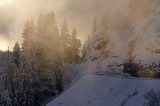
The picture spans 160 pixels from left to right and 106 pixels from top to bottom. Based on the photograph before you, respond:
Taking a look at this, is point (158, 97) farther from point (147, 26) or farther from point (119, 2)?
point (119, 2)

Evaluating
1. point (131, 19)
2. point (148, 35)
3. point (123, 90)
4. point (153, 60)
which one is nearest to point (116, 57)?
point (131, 19)

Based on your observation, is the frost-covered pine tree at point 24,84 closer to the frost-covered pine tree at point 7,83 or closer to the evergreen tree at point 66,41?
the frost-covered pine tree at point 7,83

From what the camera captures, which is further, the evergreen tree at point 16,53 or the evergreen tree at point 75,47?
the evergreen tree at point 75,47

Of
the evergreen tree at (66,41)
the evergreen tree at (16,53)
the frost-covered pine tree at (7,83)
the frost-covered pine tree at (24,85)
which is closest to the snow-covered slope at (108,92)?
the frost-covered pine tree at (24,85)

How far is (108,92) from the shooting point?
47781 mm

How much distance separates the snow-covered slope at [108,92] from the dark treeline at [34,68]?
21.9 metres

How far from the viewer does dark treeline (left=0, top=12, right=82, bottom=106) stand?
75.0m

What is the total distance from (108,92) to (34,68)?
1281 inches

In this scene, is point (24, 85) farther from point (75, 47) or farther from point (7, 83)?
point (75, 47)

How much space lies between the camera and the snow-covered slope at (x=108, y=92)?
43312 mm

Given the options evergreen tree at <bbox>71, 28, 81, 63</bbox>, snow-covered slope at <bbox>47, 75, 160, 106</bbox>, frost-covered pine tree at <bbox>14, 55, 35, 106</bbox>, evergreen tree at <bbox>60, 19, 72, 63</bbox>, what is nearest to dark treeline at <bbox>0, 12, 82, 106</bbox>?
frost-covered pine tree at <bbox>14, 55, 35, 106</bbox>

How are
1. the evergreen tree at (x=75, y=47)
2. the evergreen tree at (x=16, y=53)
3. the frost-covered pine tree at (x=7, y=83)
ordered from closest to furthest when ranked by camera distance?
the frost-covered pine tree at (x=7, y=83) → the evergreen tree at (x=16, y=53) → the evergreen tree at (x=75, y=47)

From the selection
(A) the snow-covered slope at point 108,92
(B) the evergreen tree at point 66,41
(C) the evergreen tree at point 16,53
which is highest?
(B) the evergreen tree at point 66,41

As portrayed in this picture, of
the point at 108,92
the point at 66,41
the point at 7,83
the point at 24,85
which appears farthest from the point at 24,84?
the point at 108,92
